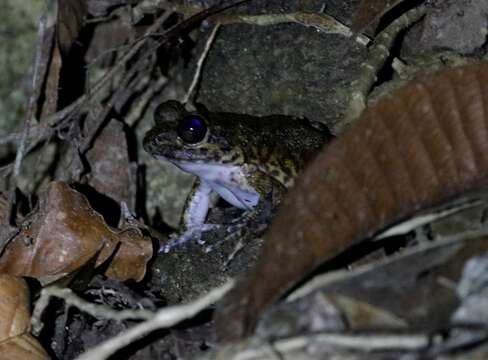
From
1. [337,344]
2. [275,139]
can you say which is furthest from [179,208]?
[337,344]

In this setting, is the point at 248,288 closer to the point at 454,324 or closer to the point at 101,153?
the point at 454,324

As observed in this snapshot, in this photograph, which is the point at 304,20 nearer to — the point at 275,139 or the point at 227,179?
the point at 275,139

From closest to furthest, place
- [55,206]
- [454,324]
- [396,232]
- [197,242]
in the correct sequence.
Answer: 1. [454,324]
2. [396,232]
3. [55,206]
4. [197,242]

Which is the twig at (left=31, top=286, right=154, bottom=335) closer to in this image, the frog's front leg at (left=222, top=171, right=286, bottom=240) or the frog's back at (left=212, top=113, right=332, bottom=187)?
the frog's front leg at (left=222, top=171, right=286, bottom=240)

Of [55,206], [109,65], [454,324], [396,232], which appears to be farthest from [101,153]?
[454,324]

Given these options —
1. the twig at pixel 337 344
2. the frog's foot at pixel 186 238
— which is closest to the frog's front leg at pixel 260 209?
the frog's foot at pixel 186 238

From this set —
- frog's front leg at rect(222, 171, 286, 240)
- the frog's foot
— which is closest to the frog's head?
frog's front leg at rect(222, 171, 286, 240)

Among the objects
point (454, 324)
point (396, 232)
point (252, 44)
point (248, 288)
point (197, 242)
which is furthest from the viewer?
point (252, 44)
